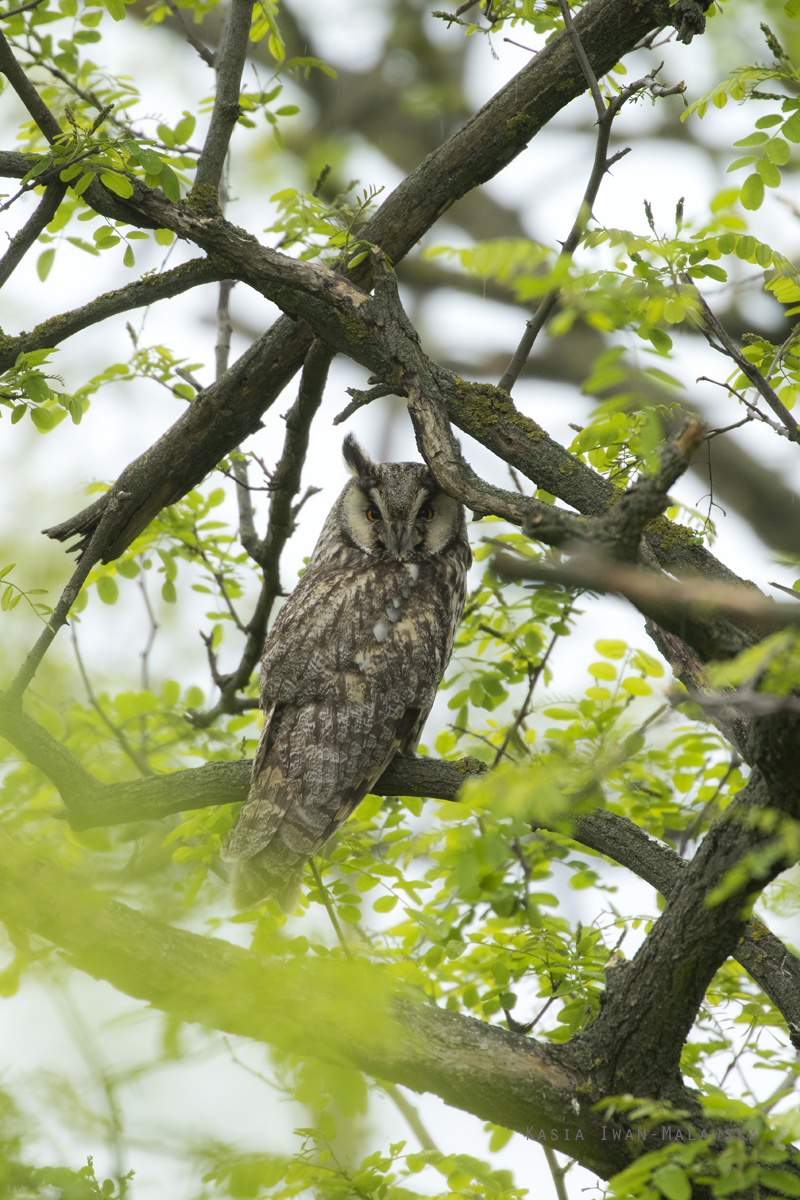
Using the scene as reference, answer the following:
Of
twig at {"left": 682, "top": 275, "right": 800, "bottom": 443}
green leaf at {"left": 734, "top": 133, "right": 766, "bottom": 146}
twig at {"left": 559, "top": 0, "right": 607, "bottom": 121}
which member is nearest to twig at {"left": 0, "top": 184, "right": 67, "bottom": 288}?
twig at {"left": 559, "top": 0, "right": 607, "bottom": 121}

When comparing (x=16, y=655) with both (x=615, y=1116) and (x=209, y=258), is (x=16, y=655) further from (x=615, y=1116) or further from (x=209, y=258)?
(x=615, y=1116)

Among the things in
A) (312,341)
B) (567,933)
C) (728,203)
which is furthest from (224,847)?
(728,203)

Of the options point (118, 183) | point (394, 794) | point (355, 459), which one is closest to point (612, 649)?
point (394, 794)

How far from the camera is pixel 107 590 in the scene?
423 centimetres

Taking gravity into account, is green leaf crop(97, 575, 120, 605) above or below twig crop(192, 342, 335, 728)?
below

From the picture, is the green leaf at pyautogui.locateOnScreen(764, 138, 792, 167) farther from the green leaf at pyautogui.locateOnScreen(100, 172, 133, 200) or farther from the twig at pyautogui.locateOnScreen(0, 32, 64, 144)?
the twig at pyautogui.locateOnScreen(0, 32, 64, 144)

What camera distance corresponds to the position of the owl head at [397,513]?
13.4 ft

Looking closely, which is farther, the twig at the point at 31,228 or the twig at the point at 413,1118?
the twig at the point at 413,1118

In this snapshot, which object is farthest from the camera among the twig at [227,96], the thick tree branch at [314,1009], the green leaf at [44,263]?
the green leaf at [44,263]

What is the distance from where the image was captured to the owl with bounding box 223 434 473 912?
12.0 feet

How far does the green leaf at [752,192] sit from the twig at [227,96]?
71.5 inches

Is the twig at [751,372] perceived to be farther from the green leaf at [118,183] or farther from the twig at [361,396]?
the green leaf at [118,183]

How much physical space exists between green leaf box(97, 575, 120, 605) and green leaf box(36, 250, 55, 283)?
134 cm

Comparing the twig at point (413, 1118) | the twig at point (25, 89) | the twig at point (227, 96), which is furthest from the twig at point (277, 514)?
the twig at point (413, 1118)
